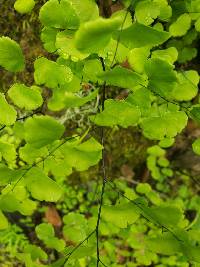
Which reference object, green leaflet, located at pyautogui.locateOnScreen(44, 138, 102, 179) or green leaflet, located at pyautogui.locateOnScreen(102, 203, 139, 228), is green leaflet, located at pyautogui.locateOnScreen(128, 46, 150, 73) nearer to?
green leaflet, located at pyautogui.locateOnScreen(44, 138, 102, 179)

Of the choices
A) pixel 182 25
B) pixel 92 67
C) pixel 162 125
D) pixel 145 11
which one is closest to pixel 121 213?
pixel 162 125

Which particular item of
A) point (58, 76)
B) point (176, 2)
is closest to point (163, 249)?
point (58, 76)

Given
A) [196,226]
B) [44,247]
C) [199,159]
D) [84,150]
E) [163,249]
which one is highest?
[84,150]

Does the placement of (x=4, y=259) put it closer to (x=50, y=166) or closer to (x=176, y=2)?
(x=50, y=166)

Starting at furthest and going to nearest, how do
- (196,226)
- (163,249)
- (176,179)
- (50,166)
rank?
(176,179), (196,226), (50,166), (163,249)

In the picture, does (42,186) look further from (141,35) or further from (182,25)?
(182,25)

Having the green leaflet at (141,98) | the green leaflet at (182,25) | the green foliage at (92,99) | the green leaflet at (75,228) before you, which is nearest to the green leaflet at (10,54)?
the green foliage at (92,99)

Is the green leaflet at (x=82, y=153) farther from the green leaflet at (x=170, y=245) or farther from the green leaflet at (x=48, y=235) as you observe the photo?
the green leaflet at (x=48, y=235)

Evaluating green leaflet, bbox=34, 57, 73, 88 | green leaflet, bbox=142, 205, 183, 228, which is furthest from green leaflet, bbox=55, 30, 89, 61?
green leaflet, bbox=142, 205, 183, 228
